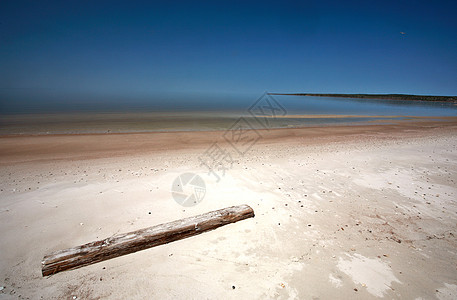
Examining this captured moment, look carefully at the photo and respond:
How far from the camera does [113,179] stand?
570 centimetres

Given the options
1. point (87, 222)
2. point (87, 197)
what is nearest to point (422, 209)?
point (87, 222)

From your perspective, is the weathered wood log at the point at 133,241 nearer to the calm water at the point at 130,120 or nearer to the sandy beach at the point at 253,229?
the sandy beach at the point at 253,229

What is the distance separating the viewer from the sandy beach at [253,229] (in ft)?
8.38

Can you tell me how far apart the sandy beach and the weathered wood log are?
11 centimetres

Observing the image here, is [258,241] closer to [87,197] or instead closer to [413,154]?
[87,197]

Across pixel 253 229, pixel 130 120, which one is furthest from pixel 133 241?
pixel 130 120

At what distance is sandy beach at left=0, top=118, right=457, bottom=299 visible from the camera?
255 cm

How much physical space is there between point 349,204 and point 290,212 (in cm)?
148

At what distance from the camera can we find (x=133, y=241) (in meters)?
2.96
